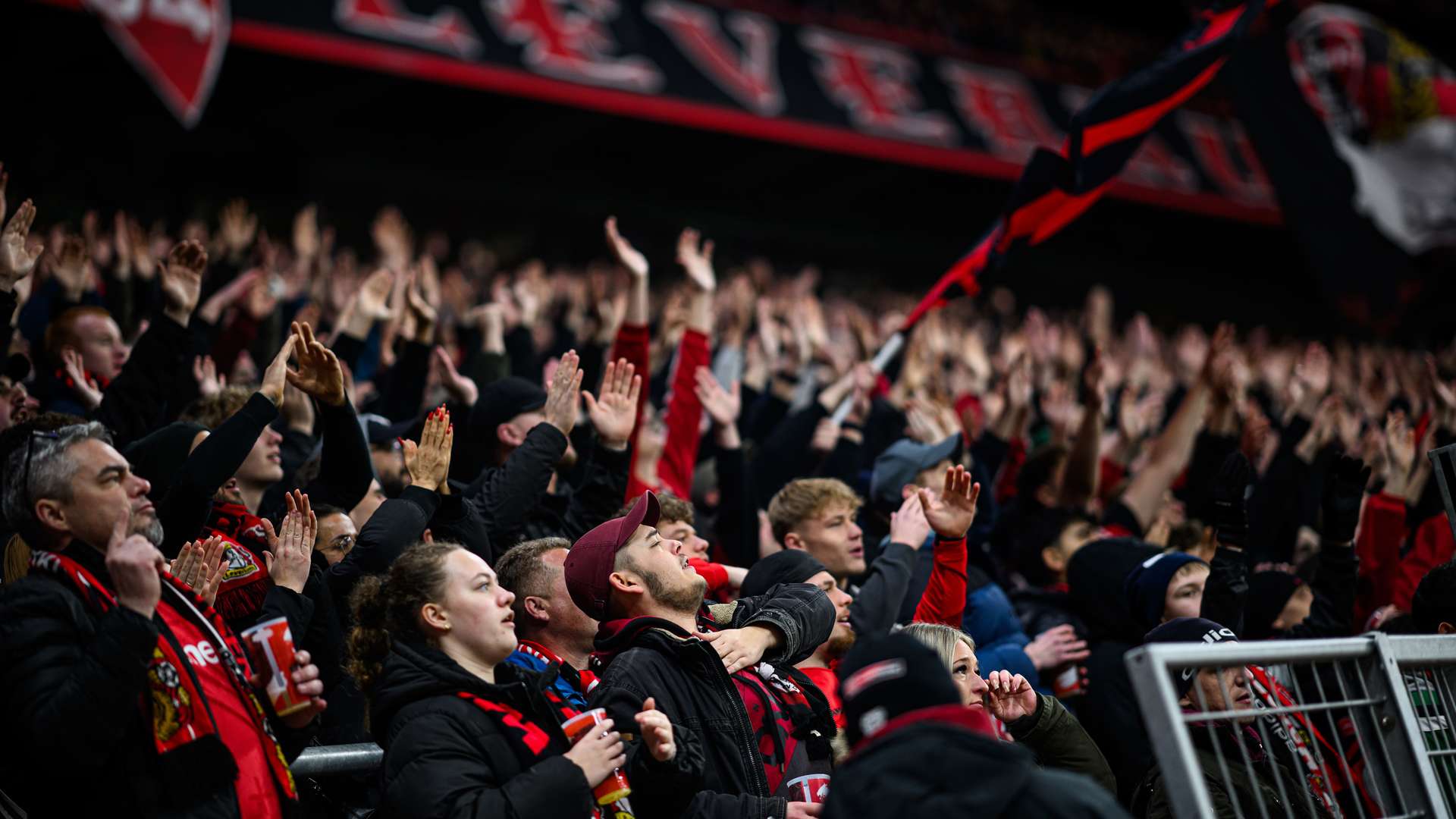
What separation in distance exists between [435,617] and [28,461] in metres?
1.01

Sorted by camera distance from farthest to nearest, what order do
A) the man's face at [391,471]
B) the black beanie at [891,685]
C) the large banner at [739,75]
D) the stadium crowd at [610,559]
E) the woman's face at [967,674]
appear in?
the large banner at [739,75] → the man's face at [391,471] → the woman's face at [967,674] → the stadium crowd at [610,559] → the black beanie at [891,685]

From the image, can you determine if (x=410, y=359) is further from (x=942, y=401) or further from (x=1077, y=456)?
(x=1077, y=456)

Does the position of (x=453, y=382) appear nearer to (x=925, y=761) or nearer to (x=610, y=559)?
(x=610, y=559)

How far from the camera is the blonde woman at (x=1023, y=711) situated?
3.78 metres

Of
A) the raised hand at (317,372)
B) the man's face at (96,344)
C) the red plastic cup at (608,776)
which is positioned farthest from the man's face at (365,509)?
the red plastic cup at (608,776)

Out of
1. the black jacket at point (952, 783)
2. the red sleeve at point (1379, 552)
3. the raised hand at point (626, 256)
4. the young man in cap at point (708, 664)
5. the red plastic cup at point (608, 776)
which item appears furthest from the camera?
the raised hand at point (626, 256)

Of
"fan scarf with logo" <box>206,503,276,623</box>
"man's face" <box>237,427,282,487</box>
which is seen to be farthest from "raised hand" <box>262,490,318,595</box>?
"man's face" <box>237,427,282,487</box>

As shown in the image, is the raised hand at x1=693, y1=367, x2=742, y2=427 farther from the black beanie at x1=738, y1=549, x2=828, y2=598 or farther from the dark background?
the dark background

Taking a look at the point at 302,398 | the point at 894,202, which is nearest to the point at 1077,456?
the point at 302,398

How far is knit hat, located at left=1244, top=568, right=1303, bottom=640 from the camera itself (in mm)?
5250

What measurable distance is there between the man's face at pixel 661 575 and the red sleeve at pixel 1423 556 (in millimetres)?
3605

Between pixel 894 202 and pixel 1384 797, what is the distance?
16.0 m

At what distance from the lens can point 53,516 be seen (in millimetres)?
3041

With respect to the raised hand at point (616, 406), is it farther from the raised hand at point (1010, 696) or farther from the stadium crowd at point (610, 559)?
the raised hand at point (1010, 696)
